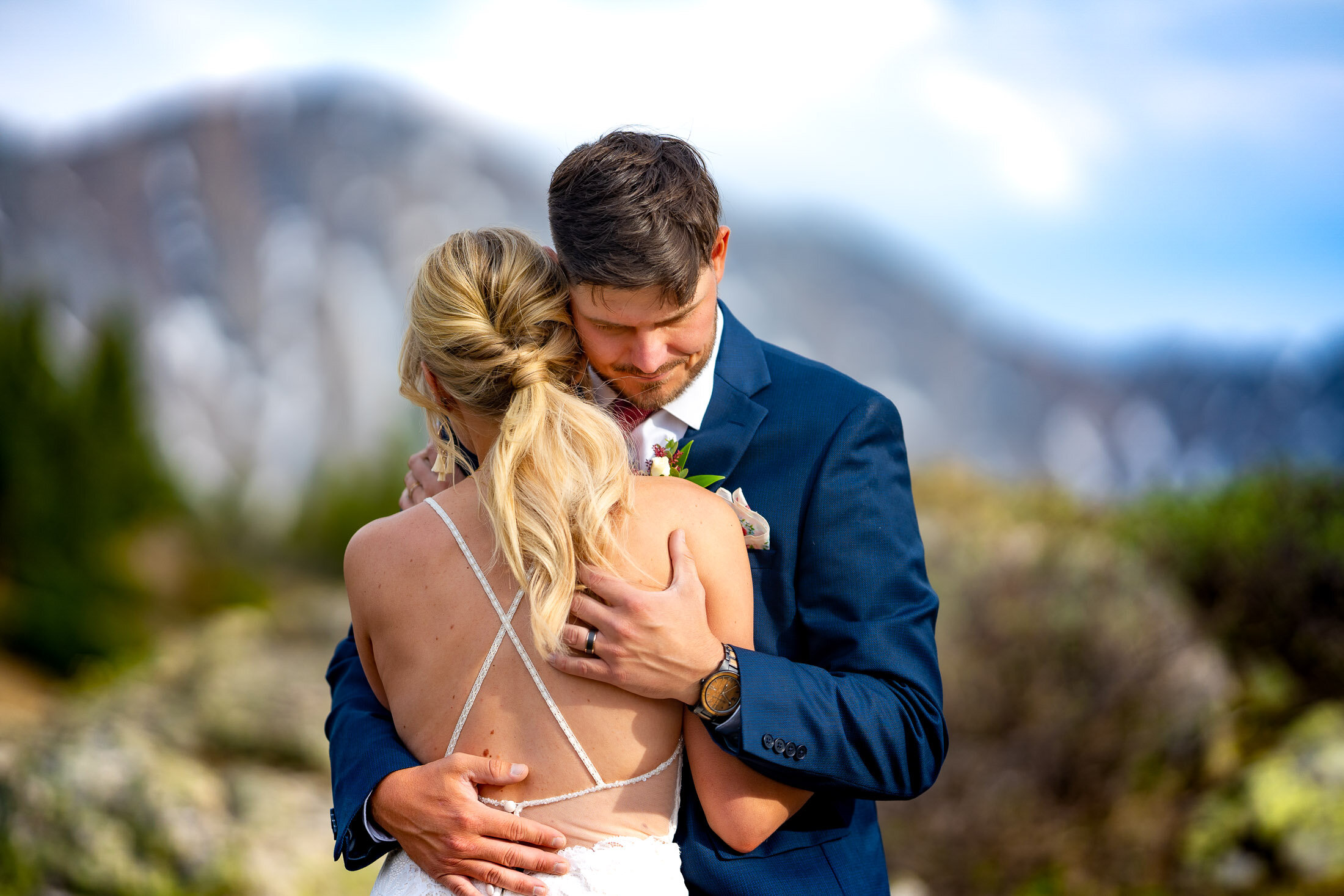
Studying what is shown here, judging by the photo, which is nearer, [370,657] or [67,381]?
[370,657]

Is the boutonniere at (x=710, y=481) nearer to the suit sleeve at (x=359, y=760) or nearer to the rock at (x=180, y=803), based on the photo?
the suit sleeve at (x=359, y=760)

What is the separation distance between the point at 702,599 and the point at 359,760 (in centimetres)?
89

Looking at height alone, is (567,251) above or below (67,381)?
above

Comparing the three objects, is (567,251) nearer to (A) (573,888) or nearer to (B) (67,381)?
(A) (573,888)

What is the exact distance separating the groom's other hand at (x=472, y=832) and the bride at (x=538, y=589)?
4cm

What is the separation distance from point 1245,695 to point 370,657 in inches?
264

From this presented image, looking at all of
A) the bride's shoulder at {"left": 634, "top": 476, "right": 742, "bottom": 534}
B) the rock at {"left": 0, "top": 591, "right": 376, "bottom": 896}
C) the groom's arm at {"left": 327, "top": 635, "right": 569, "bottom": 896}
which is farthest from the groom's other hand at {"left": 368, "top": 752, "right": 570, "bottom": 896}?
the rock at {"left": 0, "top": 591, "right": 376, "bottom": 896}

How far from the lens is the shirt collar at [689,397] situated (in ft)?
7.37

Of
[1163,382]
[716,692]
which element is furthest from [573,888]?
[1163,382]

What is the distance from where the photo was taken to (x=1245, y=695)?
22.7ft

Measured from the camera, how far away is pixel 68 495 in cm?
1023

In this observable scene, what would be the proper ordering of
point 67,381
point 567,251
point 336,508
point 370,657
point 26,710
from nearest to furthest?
point 567,251 < point 370,657 < point 26,710 < point 67,381 < point 336,508

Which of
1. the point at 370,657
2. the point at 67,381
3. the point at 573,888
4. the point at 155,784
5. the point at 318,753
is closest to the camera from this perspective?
the point at 573,888

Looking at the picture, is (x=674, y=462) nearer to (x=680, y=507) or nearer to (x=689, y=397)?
(x=689, y=397)
